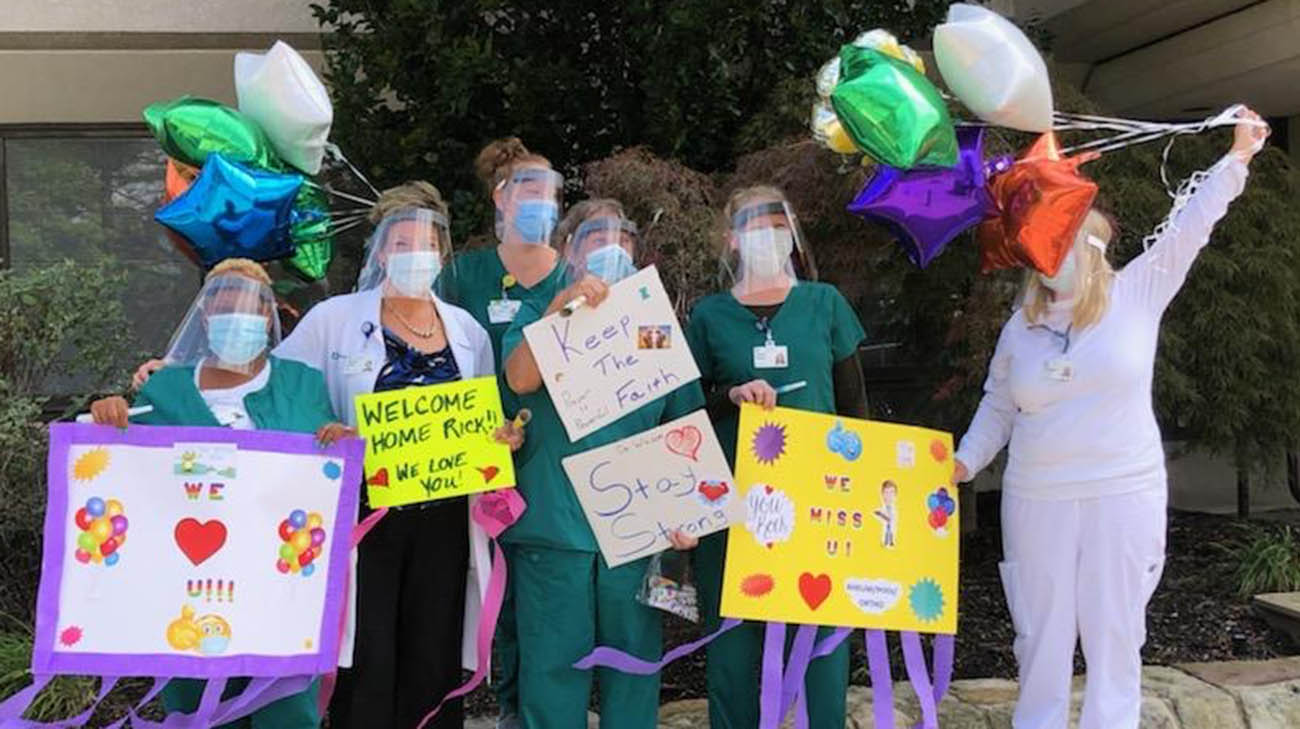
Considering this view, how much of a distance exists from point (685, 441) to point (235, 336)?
1284mm

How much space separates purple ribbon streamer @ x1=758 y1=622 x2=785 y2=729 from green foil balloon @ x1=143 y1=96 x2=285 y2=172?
2.22 meters

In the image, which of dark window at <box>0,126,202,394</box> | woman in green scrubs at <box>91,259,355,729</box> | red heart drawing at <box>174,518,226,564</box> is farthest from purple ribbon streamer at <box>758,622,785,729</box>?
dark window at <box>0,126,202,394</box>

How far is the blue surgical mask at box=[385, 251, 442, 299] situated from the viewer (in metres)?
3.22

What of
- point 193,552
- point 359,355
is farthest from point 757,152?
point 193,552

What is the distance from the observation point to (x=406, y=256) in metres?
3.22

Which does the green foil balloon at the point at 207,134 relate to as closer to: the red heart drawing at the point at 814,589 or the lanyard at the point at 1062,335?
the red heart drawing at the point at 814,589

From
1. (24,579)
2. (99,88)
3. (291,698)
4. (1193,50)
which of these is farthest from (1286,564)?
(99,88)

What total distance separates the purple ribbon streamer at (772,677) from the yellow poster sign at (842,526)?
2.8 inches

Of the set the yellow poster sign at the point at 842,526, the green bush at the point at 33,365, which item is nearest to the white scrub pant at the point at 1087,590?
the yellow poster sign at the point at 842,526

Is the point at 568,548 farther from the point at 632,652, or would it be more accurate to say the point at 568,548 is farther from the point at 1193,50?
the point at 1193,50

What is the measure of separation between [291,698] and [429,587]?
19.5 inches

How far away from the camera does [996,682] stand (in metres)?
4.49

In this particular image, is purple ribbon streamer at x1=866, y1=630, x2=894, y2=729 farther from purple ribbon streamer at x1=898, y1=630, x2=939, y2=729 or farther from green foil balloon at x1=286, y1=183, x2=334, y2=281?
green foil balloon at x1=286, y1=183, x2=334, y2=281

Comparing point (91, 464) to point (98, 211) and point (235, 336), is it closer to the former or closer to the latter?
point (235, 336)
